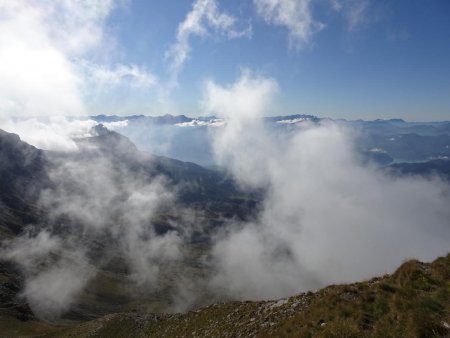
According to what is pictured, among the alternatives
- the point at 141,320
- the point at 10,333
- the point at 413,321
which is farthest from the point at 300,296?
the point at 10,333

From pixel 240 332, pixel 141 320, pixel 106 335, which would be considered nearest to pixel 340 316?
pixel 240 332

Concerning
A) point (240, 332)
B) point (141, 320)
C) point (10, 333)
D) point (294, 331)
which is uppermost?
point (294, 331)

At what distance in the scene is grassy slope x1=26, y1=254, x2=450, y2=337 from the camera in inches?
632

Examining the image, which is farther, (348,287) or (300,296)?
(300,296)

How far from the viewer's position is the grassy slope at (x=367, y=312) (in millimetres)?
16062

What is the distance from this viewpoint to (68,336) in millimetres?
84062

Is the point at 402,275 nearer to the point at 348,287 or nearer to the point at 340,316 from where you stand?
the point at 348,287

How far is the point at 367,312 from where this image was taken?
62.2ft

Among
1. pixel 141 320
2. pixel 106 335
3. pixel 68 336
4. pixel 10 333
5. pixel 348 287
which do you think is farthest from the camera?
pixel 10 333

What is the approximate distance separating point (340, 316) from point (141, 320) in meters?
55.4

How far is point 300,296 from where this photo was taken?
3145 centimetres

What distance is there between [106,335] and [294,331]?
6306 centimetres

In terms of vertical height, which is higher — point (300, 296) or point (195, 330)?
point (300, 296)

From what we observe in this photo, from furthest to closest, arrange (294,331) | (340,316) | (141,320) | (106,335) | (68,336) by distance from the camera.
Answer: (68,336) < (106,335) < (141,320) < (294,331) < (340,316)
